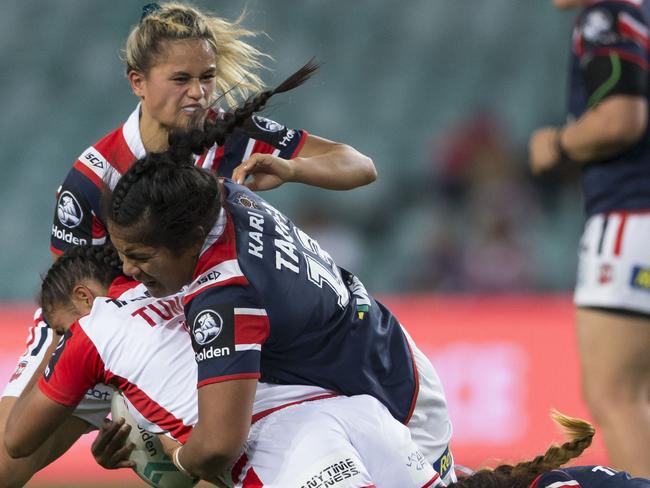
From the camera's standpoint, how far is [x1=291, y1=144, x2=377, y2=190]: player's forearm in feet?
13.4

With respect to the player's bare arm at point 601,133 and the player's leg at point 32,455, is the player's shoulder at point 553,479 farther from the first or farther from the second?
the player's leg at point 32,455

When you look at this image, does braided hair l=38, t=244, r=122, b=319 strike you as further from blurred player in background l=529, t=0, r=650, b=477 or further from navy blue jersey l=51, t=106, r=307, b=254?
blurred player in background l=529, t=0, r=650, b=477

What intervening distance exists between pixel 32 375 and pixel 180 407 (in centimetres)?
92

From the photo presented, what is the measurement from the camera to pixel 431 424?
4031 millimetres

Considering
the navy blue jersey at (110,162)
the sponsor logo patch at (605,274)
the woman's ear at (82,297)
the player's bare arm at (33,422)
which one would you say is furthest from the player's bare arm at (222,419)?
the sponsor logo patch at (605,274)

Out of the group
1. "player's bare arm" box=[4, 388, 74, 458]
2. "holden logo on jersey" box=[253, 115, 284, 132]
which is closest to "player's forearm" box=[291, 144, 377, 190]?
"holden logo on jersey" box=[253, 115, 284, 132]

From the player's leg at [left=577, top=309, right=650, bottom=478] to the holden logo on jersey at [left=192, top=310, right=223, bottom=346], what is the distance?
1.91m

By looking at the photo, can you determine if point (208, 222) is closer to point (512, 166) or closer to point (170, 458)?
point (170, 458)

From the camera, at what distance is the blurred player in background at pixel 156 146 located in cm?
428

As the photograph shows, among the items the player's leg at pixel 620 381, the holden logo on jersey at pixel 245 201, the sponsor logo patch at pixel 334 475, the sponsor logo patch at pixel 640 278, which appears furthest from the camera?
the sponsor logo patch at pixel 640 278

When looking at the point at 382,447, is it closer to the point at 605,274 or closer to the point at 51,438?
the point at 51,438

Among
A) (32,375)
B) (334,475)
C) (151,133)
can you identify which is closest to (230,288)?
(334,475)

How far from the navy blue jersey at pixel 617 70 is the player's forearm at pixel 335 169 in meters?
0.96

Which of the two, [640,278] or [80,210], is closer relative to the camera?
[80,210]
